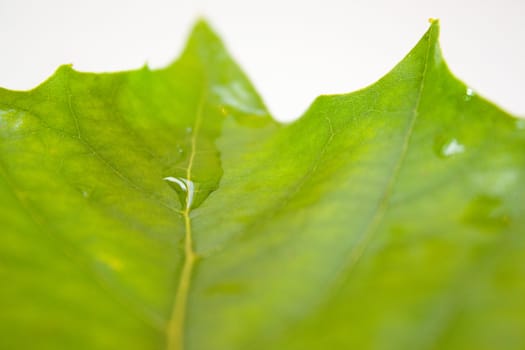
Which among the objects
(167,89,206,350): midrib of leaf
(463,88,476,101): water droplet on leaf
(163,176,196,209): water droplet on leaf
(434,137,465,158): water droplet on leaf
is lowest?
(167,89,206,350): midrib of leaf

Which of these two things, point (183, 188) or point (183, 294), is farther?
point (183, 188)

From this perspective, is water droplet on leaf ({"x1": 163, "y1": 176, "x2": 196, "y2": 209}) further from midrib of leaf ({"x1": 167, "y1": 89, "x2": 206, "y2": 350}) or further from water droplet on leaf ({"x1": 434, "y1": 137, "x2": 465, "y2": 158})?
water droplet on leaf ({"x1": 434, "y1": 137, "x2": 465, "y2": 158})

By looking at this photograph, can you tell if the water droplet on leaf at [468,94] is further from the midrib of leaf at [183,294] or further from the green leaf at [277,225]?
the midrib of leaf at [183,294]

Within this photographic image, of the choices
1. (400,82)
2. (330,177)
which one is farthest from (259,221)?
(400,82)

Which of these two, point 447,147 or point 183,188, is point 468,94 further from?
point 183,188

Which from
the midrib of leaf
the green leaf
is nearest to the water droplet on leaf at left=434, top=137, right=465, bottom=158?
the green leaf

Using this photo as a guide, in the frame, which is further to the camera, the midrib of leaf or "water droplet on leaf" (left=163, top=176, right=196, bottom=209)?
"water droplet on leaf" (left=163, top=176, right=196, bottom=209)

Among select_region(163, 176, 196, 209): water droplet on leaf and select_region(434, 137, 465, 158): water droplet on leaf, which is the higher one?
select_region(434, 137, 465, 158): water droplet on leaf

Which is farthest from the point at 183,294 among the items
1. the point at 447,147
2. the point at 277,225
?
the point at 447,147
